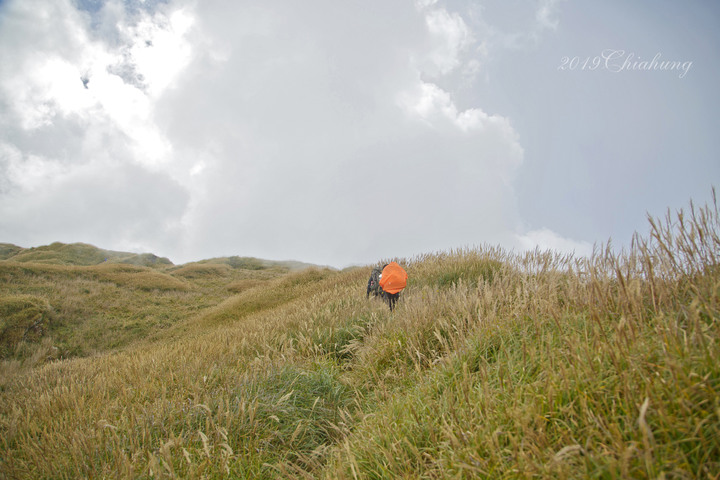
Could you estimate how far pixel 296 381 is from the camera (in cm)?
335

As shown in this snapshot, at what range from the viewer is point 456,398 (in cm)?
216

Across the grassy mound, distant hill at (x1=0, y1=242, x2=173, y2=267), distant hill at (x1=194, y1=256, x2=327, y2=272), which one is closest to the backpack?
the grassy mound

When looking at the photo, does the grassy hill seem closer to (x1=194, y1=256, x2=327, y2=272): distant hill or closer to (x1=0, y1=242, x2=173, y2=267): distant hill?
(x1=0, y1=242, x2=173, y2=267): distant hill

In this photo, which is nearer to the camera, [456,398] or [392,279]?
[456,398]

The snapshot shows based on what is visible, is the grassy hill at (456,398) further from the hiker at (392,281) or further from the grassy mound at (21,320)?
the grassy mound at (21,320)

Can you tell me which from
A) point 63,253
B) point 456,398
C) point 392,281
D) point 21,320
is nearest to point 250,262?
point 63,253

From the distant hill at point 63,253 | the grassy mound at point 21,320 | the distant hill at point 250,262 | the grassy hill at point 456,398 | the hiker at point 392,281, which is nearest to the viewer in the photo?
the grassy hill at point 456,398

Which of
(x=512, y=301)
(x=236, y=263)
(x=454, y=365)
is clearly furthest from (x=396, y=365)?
(x=236, y=263)

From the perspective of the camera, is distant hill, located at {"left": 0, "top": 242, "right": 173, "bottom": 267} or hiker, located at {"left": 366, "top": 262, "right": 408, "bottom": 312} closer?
hiker, located at {"left": 366, "top": 262, "right": 408, "bottom": 312}

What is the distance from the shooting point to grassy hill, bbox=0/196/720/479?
4.03ft

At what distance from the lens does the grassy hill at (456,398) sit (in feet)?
4.03

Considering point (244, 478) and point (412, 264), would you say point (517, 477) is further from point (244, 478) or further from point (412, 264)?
point (412, 264)

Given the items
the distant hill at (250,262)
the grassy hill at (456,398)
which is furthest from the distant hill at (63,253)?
the grassy hill at (456,398)

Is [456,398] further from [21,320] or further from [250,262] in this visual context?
[250,262]
